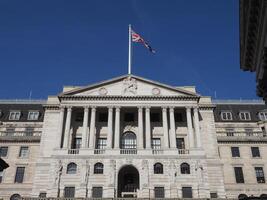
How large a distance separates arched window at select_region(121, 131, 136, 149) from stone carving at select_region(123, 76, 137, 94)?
734cm

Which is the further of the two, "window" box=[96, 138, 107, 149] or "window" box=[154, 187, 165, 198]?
"window" box=[96, 138, 107, 149]

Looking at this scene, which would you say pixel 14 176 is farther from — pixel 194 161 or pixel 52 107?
pixel 194 161

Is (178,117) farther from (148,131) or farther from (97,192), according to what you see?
(97,192)

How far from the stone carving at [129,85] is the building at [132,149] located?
180 millimetres

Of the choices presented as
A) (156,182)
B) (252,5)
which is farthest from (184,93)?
(252,5)

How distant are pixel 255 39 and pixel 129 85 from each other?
122ft

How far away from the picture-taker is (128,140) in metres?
61.1

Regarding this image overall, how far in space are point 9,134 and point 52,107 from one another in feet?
40.8

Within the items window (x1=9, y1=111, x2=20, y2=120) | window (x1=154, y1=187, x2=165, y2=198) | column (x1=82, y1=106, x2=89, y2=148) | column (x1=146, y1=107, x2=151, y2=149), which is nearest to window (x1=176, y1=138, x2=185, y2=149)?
column (x1=146, y1=107, x2=151, y2=149)

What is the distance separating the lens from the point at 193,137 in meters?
59.1

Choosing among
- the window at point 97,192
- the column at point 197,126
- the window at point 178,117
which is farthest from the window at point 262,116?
the window at point 97,192

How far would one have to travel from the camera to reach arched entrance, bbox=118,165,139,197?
5621 centimetres

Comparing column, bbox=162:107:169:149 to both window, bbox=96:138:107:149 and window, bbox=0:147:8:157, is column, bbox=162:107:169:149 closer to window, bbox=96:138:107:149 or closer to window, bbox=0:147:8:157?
window, bbox=96:138:107:149

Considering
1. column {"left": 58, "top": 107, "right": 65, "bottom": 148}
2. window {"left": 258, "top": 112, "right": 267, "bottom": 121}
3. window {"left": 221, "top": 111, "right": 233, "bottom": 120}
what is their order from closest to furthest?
column {"left": 58, "top": 107, "right": 65, "bottom": 148}
window {"left": 258, "top": 112, "right": 267, "bottom": 121}
window {"left": 221, "top": 111, "right": 233, "bottom": 120}
